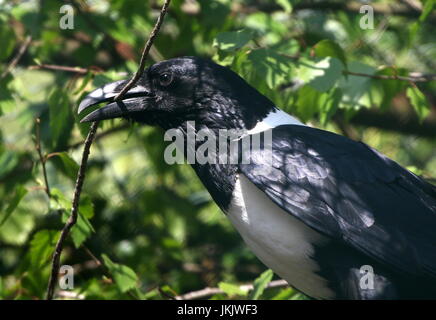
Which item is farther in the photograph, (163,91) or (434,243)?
(163,91)

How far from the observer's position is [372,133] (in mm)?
6273

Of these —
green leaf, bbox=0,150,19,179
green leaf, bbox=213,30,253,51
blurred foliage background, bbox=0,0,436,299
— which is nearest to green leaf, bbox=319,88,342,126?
blurred foliage background, bbox=0,0,436,299

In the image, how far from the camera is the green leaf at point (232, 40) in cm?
359

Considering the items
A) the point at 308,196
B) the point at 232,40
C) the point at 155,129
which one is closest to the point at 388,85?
the point at 232,40

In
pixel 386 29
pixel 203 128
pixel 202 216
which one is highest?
pixel 386 29

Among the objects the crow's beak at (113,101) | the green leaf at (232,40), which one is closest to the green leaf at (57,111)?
the crow's beak at (113,101)

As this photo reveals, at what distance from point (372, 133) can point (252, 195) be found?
10.2 ft

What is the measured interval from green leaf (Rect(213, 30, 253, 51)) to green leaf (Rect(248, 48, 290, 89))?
0.08m

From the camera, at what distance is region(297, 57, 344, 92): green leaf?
12.0 feet
